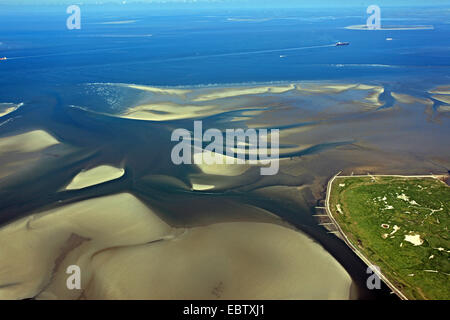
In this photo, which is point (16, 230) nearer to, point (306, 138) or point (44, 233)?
point (44, 233)

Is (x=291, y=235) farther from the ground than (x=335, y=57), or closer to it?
closer to it

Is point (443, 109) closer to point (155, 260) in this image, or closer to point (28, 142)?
point (155, 260)

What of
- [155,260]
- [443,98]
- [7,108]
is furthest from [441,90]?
[7,108]

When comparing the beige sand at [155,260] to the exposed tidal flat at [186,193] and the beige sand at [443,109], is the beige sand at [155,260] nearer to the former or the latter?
the exposed tidal flat at [186,193]

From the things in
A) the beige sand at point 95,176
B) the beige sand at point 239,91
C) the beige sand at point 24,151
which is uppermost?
the beige sand at point 239,91

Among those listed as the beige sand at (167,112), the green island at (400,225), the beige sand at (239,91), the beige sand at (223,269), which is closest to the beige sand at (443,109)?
the beige sand at (239,91)
